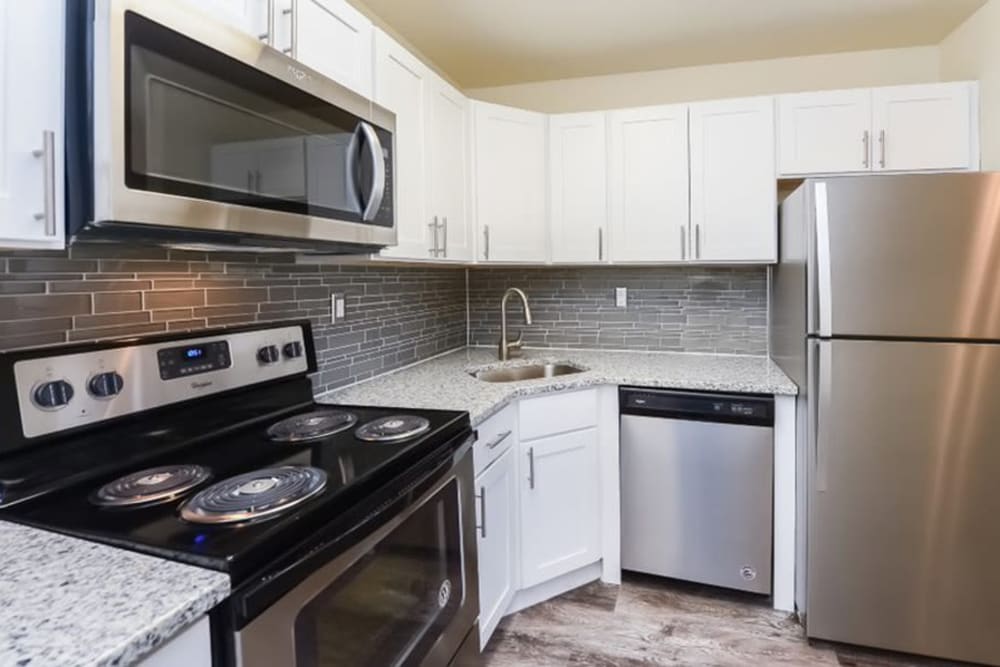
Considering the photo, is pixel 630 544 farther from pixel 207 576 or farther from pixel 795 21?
pixel 795 21

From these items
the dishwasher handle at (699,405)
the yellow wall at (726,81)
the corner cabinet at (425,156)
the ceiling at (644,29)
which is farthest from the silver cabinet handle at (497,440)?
the yellow wall at (726,81)

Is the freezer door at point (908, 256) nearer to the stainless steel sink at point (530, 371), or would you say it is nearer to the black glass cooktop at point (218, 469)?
the stainless steel sink at point (530, 371)

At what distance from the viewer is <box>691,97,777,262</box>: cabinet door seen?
2453 millimetres

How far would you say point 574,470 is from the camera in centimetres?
229

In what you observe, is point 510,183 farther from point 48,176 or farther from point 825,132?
point 48,176

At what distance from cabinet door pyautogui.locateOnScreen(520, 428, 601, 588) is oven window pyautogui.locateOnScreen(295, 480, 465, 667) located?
733 mm

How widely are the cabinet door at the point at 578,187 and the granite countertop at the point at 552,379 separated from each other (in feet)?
1.75

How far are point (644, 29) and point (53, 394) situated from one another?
240 centimetres

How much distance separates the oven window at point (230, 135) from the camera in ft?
2.92

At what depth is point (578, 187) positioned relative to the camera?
8.88 feet

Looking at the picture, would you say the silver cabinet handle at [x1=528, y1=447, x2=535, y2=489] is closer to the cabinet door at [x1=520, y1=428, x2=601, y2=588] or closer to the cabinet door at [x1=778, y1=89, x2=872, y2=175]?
the cabinet door at [x1=520, y1=428, x2=601, y2=588]

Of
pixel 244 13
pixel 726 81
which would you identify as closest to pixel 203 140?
pixel 244 13

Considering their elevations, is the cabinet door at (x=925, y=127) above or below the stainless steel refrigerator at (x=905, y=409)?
above

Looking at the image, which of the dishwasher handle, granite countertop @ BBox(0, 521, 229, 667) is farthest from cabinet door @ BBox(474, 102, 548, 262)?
granite countertop @ BBox(0, 521, 229, 667)
